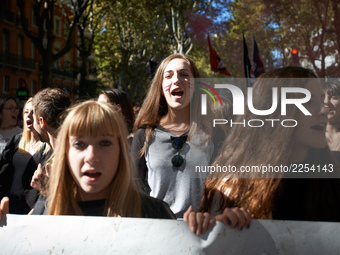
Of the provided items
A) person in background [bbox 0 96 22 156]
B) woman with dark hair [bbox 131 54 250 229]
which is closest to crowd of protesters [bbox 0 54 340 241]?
woman with dark hair [bbox 131 54 250 229]

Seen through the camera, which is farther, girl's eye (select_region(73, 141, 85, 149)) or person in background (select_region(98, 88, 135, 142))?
person in background (select_region(98, 88, 135, 142))

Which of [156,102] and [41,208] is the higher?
[156,102]

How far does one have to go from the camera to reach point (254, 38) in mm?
8711

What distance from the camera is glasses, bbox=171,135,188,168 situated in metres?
2.69

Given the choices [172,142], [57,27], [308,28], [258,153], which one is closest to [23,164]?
[172,142]

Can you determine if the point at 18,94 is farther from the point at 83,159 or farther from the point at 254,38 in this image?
the point at 83,159

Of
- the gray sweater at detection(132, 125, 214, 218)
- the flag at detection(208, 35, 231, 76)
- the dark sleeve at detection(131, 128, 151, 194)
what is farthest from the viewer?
the flag at detection(208, 35, 231, 76)

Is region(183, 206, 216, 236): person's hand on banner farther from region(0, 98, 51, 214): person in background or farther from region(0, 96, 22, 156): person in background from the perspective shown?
region(0, 96, 22, 156): person in background

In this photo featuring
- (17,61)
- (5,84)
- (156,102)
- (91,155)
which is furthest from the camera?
(5,84)

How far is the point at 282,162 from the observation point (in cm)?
197

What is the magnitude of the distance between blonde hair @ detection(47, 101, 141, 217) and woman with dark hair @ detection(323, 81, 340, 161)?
1611 millimetres

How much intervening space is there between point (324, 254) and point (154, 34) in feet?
77.1

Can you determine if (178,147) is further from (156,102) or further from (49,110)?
Answer: (49,110)

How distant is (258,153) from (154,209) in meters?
0.49
